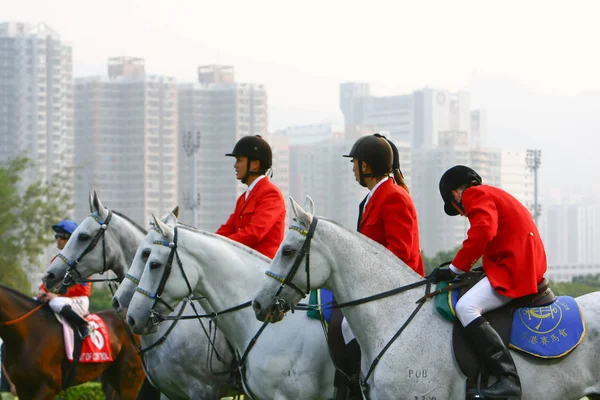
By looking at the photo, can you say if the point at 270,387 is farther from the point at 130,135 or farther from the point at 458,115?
the point at 458,115

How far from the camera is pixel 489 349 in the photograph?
20.9ft

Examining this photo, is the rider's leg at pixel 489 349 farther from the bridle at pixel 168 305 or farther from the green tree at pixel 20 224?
the green tree at pixel 20 224

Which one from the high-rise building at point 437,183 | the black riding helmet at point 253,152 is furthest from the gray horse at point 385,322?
the high-rise building at point 437,183

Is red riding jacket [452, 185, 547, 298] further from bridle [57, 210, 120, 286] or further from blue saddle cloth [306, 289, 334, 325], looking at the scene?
bridle [57, 210, 120, 286]

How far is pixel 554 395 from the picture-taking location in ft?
21.6

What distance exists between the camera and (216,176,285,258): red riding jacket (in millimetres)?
8539

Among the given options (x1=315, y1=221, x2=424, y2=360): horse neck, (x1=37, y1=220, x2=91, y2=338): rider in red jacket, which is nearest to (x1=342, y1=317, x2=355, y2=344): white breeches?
(x1=315, y1=221, x2=424, y2=360): horse neck

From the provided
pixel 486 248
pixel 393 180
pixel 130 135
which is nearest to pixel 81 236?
pixel 393 180

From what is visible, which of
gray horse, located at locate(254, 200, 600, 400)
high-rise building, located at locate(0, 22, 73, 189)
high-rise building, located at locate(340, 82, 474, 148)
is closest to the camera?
gray horse, located at locate(254, 200, 600, 400)

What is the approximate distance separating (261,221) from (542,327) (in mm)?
2734

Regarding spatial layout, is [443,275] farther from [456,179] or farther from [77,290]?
[77,290]

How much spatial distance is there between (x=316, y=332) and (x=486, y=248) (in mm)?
1491

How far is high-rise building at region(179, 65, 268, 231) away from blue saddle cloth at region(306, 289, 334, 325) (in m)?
90.5

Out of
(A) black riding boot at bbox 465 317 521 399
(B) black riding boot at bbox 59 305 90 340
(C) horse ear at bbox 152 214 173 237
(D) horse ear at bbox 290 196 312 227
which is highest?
(D) horse ear at bbox 290 196 312 227
